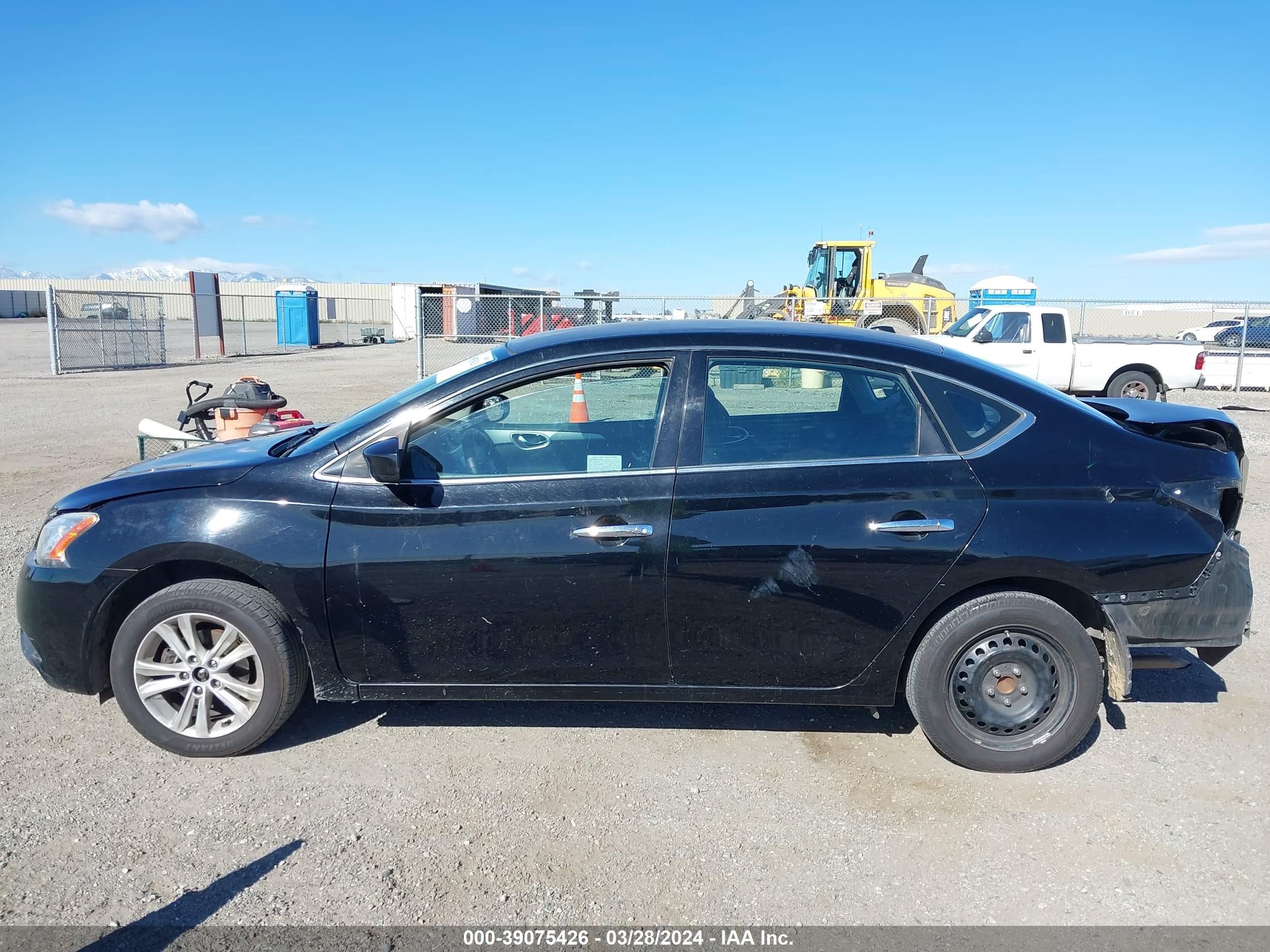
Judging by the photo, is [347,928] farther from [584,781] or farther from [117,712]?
[117,712]

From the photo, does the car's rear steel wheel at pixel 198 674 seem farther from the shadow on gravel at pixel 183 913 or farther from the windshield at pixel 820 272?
the windshield at pixel 820 272

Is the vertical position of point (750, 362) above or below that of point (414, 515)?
above

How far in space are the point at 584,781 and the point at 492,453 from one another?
4.39 ft

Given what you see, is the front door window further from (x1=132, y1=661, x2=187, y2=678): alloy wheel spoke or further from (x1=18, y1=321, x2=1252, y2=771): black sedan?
(x1=132, y1=661, x2=187, y2=678): alloy wheel spoke

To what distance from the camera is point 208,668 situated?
12.2ft

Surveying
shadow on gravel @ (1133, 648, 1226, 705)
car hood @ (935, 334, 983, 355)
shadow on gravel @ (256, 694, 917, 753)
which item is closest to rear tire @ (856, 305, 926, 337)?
car hood @ (935, 334, 983, 355)

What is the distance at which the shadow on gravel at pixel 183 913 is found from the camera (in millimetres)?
2689

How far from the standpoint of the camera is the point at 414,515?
3.59 m

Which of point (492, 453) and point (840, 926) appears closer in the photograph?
point (840, 926)

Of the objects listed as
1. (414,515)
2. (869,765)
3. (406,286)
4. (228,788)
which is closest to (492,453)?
(414,515)

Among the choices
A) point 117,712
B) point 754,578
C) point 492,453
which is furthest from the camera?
point 117,712

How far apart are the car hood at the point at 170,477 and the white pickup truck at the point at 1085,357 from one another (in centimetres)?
1408

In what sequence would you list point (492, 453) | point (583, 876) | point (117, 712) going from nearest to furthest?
point (583, 876) < point (492, 453) < point (117, 712)

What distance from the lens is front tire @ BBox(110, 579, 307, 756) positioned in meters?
3.64
